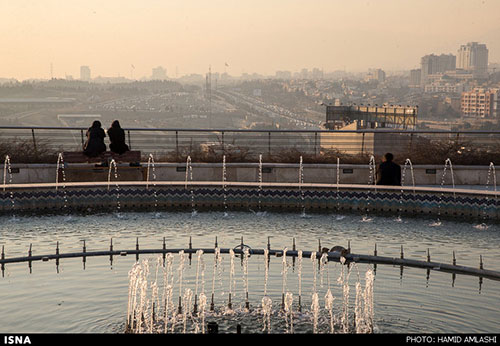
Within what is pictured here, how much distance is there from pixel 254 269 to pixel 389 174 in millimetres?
6706

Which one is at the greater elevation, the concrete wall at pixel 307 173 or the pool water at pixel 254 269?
the concrete wall at pixel 307 173

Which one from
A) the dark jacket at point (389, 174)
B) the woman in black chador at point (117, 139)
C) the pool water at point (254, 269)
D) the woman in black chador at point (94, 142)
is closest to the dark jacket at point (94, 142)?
the woman in black chador at point (94, 142)

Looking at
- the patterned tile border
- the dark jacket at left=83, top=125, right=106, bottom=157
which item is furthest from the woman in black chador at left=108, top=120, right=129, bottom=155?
the patterned tile border

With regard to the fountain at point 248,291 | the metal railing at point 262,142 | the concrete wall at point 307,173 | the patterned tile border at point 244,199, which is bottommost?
the fountain at point 248,291

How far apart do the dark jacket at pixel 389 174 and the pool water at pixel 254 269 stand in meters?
1.29

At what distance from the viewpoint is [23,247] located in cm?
1387

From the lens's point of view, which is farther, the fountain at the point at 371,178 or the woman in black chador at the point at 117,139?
the woman in black chador at the point at 117,139

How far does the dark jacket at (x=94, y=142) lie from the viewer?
19891 mm

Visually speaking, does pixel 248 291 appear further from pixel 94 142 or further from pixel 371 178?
pixel 371 178

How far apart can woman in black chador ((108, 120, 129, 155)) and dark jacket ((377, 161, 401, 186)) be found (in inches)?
265

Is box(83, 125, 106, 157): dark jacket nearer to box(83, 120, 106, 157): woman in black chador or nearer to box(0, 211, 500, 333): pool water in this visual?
box(83, 120, 106, 157): woman in black chador

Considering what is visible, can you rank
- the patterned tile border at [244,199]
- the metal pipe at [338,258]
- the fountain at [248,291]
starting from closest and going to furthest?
the fountain at [248,291] → the metal pipe at [338,258] → the patterned tile border at [244,199]

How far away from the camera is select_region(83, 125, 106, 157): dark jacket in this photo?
19.9 m

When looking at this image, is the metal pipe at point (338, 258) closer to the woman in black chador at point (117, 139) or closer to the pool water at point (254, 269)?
the pool water at point (254, 269)
